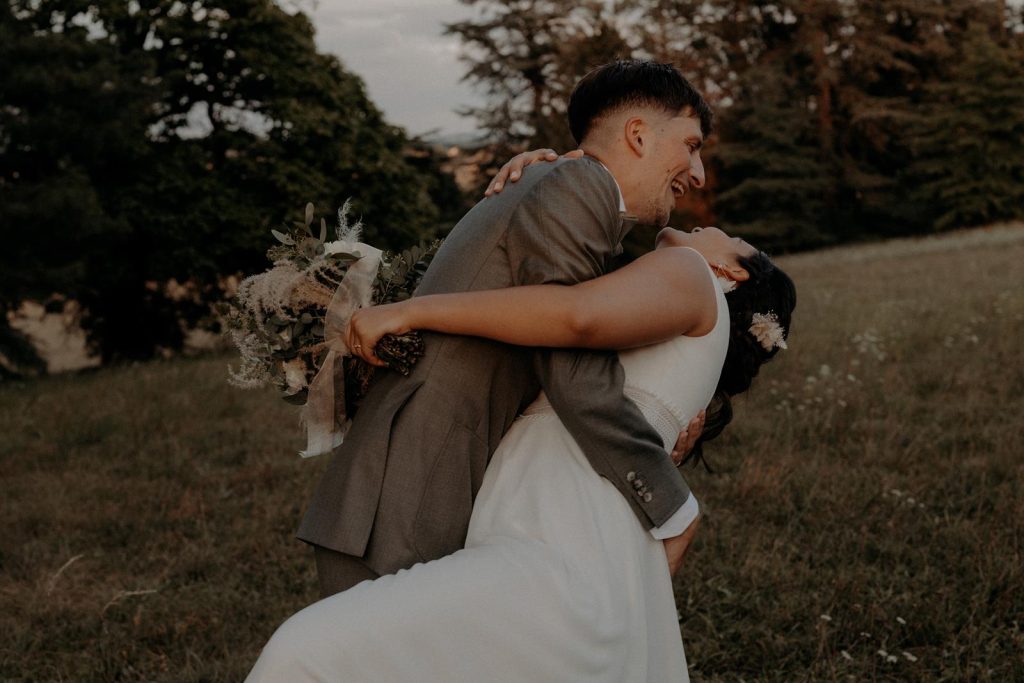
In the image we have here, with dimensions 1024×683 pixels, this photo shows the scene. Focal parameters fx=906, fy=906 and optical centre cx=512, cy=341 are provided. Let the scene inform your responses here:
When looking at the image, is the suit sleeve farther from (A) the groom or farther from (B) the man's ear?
(B) the man's ear

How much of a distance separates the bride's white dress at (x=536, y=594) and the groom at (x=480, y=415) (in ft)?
0.27

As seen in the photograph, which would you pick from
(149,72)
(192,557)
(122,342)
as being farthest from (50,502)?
(122,342)

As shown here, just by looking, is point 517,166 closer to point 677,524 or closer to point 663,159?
point 663,159

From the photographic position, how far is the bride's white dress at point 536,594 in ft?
6.06

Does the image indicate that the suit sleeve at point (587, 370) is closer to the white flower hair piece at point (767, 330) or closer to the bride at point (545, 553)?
the bride at point (545, 553)

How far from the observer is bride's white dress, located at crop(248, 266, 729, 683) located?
1.85 meters

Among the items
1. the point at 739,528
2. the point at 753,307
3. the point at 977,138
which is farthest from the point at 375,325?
the point at 977,138

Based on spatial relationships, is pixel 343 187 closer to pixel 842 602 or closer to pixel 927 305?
pixel 927 305

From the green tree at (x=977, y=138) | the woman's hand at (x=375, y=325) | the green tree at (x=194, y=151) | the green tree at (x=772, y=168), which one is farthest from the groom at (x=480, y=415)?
the green tree at (x=977, y=138)

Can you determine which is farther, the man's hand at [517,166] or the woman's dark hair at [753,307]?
the woman's dark hair at [753,307]

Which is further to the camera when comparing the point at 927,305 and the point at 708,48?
the point at 708,48

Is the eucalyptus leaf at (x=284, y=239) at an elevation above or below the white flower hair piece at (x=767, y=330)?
above

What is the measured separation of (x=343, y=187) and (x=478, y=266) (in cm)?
1882

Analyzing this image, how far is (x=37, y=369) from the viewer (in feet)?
44.2
